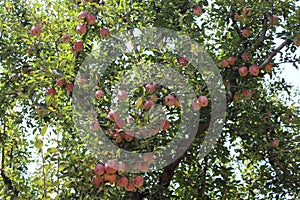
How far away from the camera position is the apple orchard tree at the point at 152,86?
4.00 metres

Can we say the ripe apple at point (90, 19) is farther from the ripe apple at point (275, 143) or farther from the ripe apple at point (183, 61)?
the ripe apple at point (275, 143)

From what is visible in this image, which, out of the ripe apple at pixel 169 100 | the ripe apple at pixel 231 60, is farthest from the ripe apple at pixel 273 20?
the ripe apple at pixel 169 100

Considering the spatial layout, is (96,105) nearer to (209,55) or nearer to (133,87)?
(133,87)

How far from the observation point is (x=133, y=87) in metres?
4.13

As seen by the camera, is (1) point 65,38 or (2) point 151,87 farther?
(1) point 65,38

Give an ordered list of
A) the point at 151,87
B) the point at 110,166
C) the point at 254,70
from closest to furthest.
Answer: the point at 110,166 < the point at 151,87 < the point at 254,70

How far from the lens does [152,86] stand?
161 inches

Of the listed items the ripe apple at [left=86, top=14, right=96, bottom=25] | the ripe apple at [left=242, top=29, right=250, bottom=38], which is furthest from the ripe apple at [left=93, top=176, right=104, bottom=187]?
the ripe apple at [left=242, top=29, right=250, bottom=38]

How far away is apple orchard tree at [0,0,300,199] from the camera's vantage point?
4004 mm

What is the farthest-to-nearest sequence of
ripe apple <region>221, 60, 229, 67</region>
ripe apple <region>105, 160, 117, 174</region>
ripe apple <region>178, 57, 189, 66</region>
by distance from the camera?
1. ripe apple <region>221, 60, 229, 67</region>
2. ripe apple <region>178, 57, 189, 66</region>
3. ripe apple <region>105, 160, 117, 174</region>

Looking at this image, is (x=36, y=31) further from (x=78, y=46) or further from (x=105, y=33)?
(x=105, y=33)

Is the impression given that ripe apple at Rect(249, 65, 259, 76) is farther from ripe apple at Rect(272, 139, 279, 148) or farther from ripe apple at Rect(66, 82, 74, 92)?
ripe apple at Rect(66, 82, 74, 92)

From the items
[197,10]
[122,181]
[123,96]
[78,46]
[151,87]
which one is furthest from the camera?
[197,10]

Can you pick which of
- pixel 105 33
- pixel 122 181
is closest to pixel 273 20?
pixel 105 33
